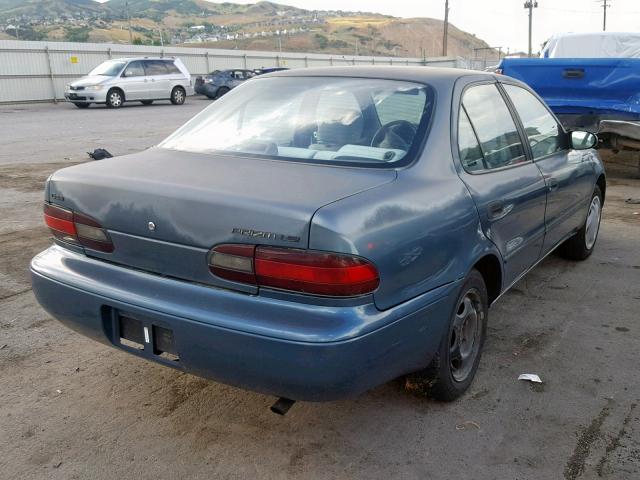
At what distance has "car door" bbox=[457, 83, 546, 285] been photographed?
3.30 meters

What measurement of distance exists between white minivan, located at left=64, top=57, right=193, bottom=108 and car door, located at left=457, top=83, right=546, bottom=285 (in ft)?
67.4

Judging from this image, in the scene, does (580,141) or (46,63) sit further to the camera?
(46,63)

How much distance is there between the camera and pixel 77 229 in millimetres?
2975

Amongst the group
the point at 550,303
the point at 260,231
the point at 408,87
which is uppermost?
the point at 408,87

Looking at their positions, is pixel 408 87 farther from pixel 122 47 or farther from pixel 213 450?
pixel 122 47

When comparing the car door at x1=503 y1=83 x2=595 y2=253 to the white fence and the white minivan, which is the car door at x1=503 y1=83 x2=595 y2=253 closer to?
the white minivan

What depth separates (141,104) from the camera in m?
25.4

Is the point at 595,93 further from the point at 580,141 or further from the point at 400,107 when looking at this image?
the point at 400,107

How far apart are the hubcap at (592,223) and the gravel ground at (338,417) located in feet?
3.65

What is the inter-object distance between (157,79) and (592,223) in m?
21.3

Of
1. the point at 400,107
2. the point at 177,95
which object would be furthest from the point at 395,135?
the point at 177,95

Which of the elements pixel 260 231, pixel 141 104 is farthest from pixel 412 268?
pixel 141 104

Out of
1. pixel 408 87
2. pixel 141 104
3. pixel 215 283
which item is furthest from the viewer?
pixel 141 104

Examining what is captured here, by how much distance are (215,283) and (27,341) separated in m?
1.93
